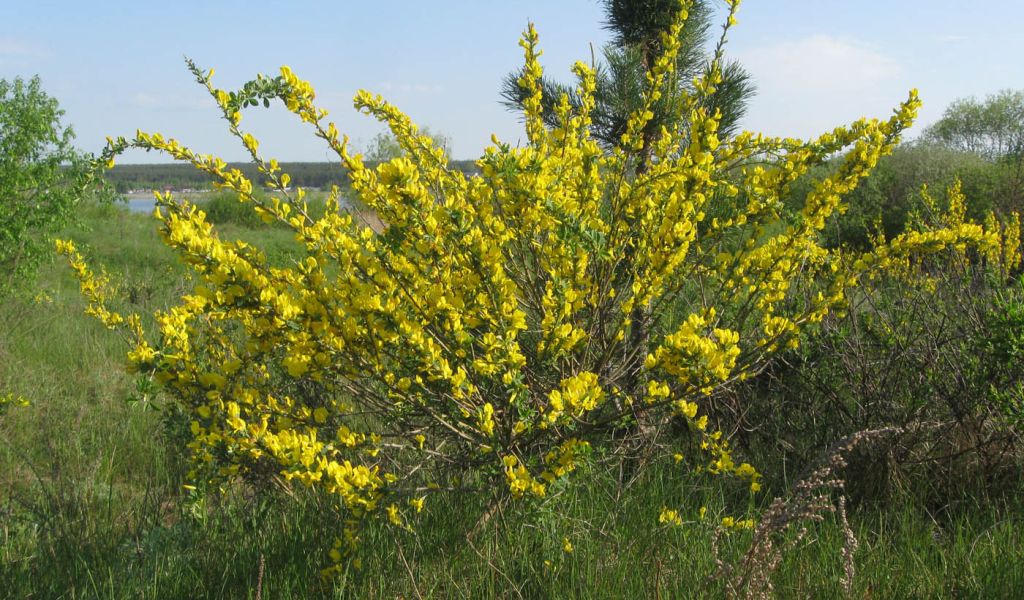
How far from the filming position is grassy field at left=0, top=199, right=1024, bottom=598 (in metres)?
2.30

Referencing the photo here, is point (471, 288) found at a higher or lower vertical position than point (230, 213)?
lower

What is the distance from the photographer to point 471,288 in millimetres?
2312

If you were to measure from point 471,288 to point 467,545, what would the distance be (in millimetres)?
944

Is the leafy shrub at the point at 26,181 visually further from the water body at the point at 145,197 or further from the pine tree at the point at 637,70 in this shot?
the pine tree at the point at 637,70

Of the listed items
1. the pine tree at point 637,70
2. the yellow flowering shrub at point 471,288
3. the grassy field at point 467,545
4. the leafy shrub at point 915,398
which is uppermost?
the pine tree at point 637,70

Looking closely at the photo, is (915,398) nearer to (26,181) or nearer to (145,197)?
(145,197)

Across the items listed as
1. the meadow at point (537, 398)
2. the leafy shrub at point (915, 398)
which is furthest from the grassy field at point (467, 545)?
the leafy shrub at point (915, 398)

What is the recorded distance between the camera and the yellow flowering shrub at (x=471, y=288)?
1.97 metres

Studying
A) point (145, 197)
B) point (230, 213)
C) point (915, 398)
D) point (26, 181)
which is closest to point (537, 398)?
point (145, 197)

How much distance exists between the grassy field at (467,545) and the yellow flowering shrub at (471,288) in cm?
19

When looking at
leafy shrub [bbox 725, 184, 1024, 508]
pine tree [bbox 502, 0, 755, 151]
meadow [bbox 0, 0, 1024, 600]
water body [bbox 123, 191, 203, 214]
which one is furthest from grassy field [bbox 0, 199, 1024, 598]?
pine tree [bbox 502, 0, 755, 151]

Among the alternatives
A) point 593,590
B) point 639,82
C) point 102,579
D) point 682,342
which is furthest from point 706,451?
point 102,579

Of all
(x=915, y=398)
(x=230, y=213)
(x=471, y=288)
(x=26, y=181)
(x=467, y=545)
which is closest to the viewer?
(x=471, y=288)

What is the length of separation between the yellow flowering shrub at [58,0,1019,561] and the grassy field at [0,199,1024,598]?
0.62 ft
